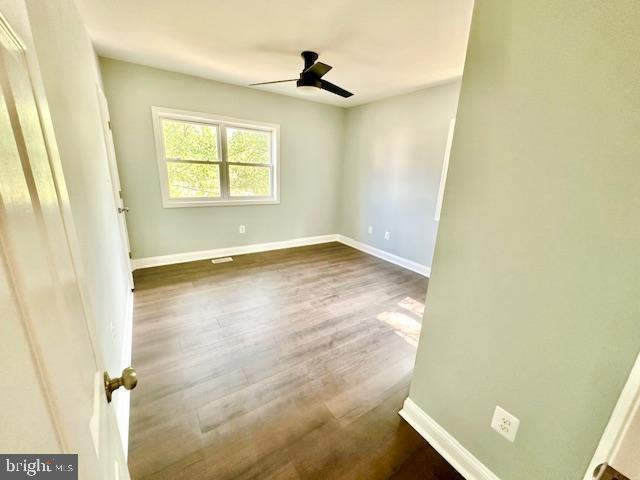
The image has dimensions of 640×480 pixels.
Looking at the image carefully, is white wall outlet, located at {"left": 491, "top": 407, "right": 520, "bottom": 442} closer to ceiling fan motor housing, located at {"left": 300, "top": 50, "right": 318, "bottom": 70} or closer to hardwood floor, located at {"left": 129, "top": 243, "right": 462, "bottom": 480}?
hardwood floor, located at {"left": 129, "top": 243, "right": 462, "bottom": 480}

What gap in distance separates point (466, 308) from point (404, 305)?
171cm

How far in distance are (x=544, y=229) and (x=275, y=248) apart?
4003 millimetres

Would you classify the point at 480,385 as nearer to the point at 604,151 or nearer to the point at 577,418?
the point at 577,418

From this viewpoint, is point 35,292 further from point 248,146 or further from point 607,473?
point 248,146

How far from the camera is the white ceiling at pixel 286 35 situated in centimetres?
179

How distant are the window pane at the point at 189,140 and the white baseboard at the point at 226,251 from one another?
138 cm

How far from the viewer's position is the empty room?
0.44 metres

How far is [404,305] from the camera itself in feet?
9.41

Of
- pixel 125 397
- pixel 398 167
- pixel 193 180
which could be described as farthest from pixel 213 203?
pixel 398 167

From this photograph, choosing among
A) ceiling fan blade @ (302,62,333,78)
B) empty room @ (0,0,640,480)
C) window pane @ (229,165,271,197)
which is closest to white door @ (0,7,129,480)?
empty room @ (0,0,640,480)

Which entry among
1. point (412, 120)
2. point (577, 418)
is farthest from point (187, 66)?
point (577, 418)

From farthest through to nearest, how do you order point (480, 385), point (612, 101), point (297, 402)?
point (297, 402) → point (480, 385) → point (612, 101)

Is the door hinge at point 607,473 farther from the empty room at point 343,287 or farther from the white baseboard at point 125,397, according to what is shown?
the white baseboard at point 125,397

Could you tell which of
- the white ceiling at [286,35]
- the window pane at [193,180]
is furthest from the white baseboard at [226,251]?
the white ceiling at [286,35]
